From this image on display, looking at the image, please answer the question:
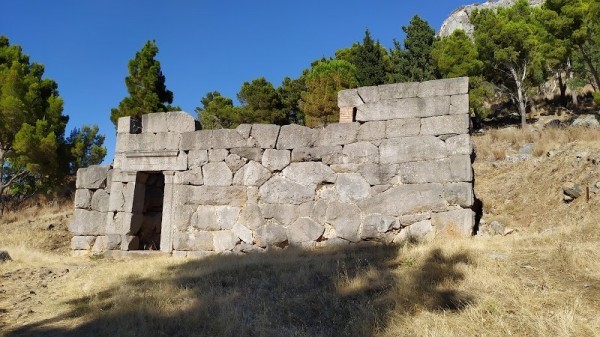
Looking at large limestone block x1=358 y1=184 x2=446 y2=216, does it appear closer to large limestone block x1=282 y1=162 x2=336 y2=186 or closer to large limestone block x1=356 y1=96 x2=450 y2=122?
large limestone block x1=282 y1=162 x2=336 y2=186

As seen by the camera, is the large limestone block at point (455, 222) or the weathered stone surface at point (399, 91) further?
the weathered stone surface at point (399, 91)

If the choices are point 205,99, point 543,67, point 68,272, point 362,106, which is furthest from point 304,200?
point 205,99

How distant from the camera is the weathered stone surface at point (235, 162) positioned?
9.51m

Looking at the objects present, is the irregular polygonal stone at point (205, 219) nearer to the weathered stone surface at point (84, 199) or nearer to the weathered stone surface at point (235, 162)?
the weathered stone surface at point (235, 162)

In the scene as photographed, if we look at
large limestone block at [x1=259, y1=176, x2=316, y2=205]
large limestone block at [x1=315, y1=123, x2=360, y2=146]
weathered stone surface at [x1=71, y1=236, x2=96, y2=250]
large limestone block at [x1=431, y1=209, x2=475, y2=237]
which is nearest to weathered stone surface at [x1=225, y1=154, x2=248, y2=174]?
large limestone block at [x1=259, y1=176, x2=316, y2=205]

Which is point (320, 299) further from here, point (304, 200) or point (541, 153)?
point (541, 153)

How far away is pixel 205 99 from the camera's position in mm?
33906

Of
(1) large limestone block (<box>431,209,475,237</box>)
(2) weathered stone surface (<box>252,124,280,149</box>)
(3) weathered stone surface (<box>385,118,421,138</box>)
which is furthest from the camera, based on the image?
(2) weathered stone surface (<box>252,124,280,149</box>)

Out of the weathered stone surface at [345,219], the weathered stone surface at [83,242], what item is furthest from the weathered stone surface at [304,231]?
the weathered stone surface at [83,242]

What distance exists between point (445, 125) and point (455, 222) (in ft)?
5.79

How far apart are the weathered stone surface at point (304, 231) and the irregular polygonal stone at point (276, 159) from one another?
1159 mm

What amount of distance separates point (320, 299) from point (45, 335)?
295 cm

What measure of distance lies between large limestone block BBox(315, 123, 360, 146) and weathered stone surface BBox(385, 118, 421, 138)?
2.05ft

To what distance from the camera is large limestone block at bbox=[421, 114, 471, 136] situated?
8.23 metres
